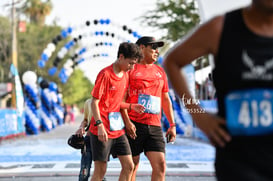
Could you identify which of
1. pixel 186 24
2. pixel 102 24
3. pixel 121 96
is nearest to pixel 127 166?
pixel 121 96

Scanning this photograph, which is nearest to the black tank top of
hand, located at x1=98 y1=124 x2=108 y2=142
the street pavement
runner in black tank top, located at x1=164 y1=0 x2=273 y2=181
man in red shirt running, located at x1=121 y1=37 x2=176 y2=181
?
→ runner in black tank top, located at x1=164 y1=0 x2=273 y2=181

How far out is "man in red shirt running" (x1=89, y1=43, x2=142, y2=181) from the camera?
5996mm

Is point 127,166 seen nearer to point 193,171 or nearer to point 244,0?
point 193,171

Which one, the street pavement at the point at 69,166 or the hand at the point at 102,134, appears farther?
the street pavement at the point at 69,166

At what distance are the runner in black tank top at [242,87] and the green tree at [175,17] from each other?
86.6 ft

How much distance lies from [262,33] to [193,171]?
7.91m

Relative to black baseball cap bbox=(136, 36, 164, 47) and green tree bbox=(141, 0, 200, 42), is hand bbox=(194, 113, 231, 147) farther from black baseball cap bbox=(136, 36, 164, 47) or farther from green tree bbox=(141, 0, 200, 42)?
green tree bbox=(141, 0, 200, 42)

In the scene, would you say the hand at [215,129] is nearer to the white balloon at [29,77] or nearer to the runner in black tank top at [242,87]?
the runner in black tank top at [242,87]

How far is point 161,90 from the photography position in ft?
22.6

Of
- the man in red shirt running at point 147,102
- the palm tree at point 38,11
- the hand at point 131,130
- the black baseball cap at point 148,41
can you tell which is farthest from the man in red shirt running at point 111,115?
the palm tree at point 38,11

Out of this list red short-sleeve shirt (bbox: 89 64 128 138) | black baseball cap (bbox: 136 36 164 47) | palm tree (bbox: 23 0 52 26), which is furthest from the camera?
palm tree (bbox: 23 0 52 26)

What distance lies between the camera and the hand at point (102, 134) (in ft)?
19.5

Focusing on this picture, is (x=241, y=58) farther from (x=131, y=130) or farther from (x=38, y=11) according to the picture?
(x=38, y=11)

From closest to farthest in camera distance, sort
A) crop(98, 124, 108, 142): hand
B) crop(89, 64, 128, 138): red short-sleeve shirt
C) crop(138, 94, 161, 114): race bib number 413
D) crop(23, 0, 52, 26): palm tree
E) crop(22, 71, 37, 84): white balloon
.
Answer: crop(98, 124, 108, 142): hand < crop(89, 64, 128, 138): red short-sleeve shirt < crop(138, 94, 161, 114): race bib number 413 < crop(22, 71, 37, 84): white balloon < crop(23, 0, 52, 26): palm tree
